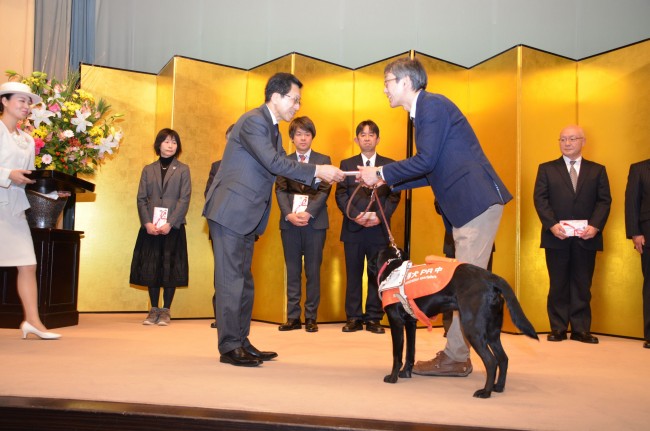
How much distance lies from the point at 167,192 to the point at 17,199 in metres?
1.70

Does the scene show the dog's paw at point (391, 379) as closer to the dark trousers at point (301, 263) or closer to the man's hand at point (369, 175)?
the man's hand at point (369, 175)

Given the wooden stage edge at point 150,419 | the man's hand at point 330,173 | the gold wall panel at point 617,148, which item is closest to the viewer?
the wooden stage edge at point 150,419

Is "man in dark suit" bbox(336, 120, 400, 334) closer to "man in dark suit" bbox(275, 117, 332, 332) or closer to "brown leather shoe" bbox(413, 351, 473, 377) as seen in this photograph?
"man in dark suit" bbox(275, 117, 332, 332)

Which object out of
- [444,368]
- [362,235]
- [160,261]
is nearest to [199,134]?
[160,261]

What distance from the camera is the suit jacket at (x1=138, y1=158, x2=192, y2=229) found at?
228 inches

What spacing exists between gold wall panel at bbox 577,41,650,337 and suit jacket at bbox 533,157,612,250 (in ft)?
1.38

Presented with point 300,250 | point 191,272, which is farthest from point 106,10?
point 300,250

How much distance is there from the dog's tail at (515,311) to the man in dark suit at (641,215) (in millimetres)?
2880

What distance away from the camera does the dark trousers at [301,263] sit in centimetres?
547

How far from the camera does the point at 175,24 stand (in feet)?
26.2

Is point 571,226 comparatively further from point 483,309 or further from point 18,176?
point 18,176

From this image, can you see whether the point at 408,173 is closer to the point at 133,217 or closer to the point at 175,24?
the point at 133,217

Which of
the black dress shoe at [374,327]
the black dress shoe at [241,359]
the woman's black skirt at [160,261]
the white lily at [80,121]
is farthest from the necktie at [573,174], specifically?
the white lily at [80,121]

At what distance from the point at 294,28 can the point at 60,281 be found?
168 inches
